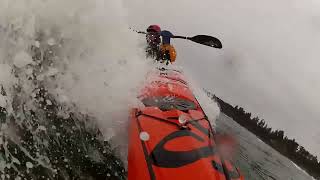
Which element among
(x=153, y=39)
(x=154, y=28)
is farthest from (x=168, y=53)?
(x=154, y=28)

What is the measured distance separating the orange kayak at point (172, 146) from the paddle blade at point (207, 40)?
157 inches

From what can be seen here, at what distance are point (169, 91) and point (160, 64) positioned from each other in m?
2.54

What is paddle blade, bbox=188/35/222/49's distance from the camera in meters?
11.6

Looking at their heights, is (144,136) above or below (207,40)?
below

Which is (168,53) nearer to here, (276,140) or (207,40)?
(207,40)

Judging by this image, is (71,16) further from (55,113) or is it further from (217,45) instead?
(217,45)

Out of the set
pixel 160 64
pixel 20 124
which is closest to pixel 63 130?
pixel 20 124

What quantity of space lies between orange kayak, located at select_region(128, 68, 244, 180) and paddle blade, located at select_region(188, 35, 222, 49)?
400 cm

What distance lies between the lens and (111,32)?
834 centimetres

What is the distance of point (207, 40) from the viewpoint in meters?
Result: 11.8

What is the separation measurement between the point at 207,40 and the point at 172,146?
613 cm

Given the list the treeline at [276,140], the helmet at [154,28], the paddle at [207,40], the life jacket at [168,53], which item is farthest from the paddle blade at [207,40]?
the treeline at [276,140]

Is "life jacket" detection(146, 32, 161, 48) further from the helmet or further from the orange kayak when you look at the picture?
the orange kayak

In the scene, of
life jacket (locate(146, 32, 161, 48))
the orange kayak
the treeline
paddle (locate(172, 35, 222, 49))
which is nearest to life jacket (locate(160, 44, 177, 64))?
life jacket (locate(146, 32, 161, 48))
